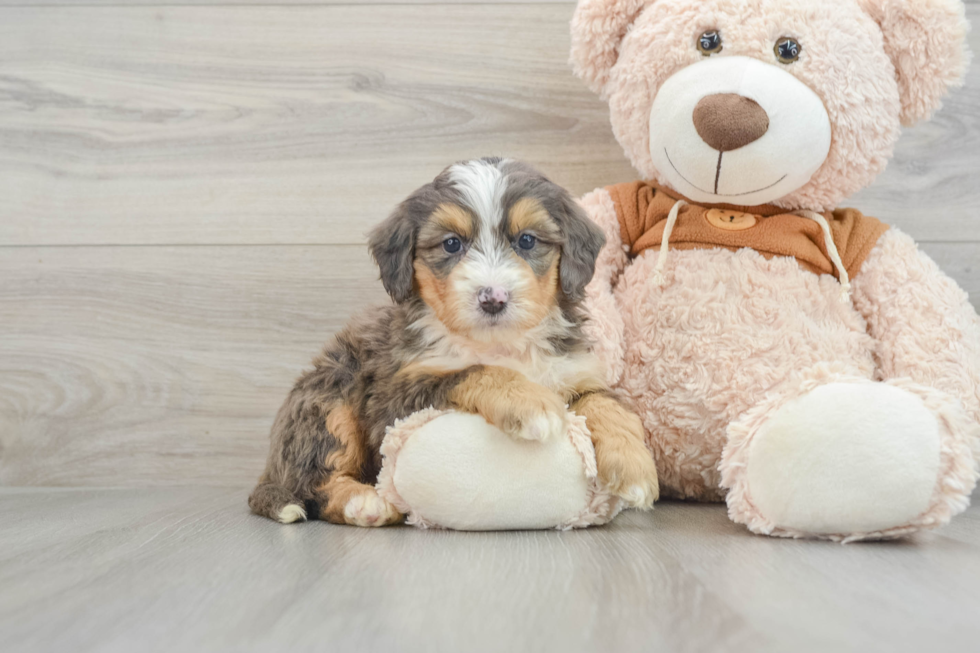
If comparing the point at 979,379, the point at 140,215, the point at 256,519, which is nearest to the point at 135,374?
the point at 140,215

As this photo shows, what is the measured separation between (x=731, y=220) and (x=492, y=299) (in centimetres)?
77

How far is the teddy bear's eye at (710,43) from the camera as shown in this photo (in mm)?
1829

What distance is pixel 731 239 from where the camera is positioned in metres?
1.95

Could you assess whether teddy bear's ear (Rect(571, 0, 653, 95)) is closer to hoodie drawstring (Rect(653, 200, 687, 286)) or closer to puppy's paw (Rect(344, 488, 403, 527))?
hoodie drawstring (Rect(653, 200, 687, 286))

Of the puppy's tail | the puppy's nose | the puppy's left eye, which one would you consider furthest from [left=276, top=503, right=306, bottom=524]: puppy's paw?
the puppy's left eye

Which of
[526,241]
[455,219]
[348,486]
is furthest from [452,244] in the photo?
[348,486]

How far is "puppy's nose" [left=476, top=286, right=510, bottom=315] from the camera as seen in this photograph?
60.3 inches

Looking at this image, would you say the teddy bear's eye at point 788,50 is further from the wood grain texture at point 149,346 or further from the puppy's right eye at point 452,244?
the wood grain texture at point 149,346

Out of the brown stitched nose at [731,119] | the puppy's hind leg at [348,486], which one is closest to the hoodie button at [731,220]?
the brown stitched nose at [731,119]

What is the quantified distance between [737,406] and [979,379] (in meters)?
0.56

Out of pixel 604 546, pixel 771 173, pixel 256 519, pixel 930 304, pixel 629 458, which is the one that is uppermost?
pixel 771 173

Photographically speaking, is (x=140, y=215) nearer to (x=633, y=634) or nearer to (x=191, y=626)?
(x=191, y=626)

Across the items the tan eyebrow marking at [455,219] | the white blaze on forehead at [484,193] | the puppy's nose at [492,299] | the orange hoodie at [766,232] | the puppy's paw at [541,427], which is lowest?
the puppy's paw at [541,427]

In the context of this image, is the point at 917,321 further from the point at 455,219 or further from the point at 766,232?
the point at 455,219
